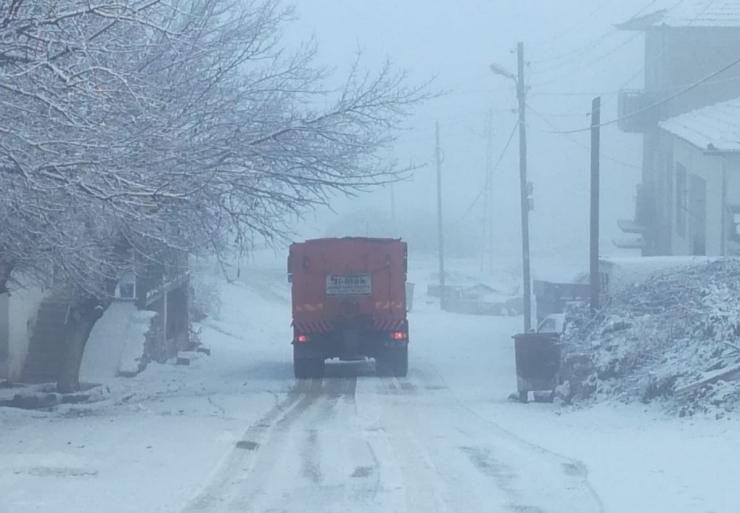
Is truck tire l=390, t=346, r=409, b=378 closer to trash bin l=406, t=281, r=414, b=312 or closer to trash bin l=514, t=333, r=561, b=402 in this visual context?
trash bin l=514, t=333, r=561, b=402

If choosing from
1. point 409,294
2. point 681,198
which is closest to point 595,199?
point 681,198

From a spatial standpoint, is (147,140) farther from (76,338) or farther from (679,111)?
(679,111)

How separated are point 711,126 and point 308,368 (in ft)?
49.1

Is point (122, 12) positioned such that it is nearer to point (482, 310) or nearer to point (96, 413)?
point (96, 413)

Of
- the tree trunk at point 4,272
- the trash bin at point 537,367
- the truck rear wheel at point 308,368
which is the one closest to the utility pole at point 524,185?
the truck rear wheel at point 308,368

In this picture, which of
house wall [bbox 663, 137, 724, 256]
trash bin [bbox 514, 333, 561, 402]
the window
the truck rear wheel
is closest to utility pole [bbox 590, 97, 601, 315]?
trash bin [bbox 514, 333, 561, 402]

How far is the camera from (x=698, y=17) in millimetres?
35938

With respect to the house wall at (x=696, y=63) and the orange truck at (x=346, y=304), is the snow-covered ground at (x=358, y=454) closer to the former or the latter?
the orange truck at (x=346, y=304)

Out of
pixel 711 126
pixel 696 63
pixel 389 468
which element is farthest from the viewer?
pixel 696 63

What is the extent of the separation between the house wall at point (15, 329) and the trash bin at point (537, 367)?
31.7 feet

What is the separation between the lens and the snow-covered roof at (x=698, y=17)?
35531 mm

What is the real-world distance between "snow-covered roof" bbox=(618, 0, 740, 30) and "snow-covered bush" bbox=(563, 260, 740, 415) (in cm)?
2087

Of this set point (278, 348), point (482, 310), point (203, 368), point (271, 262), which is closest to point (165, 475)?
point (203, 368)

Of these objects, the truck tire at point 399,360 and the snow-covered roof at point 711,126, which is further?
the snow-covered roof at point 711,126
